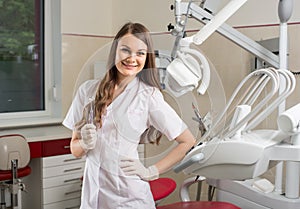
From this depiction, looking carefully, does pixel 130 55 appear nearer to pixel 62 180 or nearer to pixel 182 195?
pixel 182 195

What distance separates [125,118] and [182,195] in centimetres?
92

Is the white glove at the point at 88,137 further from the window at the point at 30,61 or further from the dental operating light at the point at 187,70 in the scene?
the window at the point at 30,61

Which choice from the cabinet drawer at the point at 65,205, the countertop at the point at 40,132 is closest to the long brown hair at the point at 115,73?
the countertop at the point at 40,132

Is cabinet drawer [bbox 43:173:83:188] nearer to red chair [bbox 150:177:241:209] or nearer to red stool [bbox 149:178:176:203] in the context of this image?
red chair [bbox 150:177:241:209]

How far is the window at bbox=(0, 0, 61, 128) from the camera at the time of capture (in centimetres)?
290

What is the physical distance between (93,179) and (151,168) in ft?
0.56

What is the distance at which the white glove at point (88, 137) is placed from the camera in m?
0.89

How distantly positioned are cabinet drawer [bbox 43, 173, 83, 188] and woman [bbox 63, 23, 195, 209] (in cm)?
164

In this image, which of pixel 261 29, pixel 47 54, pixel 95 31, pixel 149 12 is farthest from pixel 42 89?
pixel 261 29

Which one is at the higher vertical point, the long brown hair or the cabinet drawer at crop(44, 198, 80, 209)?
the long brown hair


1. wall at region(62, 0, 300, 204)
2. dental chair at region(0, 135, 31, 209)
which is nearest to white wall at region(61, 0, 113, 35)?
wall at region(62, 0, 300, 204)

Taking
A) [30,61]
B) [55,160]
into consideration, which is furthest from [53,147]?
[30,61]

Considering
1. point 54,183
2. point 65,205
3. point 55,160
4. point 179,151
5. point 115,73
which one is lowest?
point 65,205

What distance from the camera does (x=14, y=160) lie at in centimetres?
229
